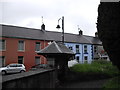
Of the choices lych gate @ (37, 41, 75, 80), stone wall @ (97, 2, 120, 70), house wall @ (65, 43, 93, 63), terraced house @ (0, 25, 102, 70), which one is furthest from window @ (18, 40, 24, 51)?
stone wall @ (97, 2, 120, 70)

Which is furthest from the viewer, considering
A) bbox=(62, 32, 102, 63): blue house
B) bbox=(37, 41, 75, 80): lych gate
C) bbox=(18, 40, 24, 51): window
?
bbox=(62, 32, 102, 63): blue house

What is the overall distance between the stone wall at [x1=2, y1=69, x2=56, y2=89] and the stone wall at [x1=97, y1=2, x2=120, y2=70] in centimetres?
273

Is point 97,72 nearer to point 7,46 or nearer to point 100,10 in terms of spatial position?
point 100,10

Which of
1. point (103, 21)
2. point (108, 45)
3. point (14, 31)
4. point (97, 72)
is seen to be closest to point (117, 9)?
point (103, 21)

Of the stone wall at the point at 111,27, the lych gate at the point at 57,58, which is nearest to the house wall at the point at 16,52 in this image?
the lych gate at the point at 57,58

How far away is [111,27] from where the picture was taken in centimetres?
544

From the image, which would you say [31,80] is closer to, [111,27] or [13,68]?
[111,27]

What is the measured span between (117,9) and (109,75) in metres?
7.89

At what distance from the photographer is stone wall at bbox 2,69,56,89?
4144 millimetres

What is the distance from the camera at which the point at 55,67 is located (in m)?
8.47

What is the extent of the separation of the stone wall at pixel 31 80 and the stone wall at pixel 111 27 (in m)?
2.73

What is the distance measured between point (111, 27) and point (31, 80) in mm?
3156

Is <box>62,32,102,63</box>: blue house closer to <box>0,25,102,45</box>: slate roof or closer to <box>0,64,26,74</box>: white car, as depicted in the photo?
<box>0,25,102,45</box>: slate roof

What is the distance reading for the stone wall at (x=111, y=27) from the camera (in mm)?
5418
